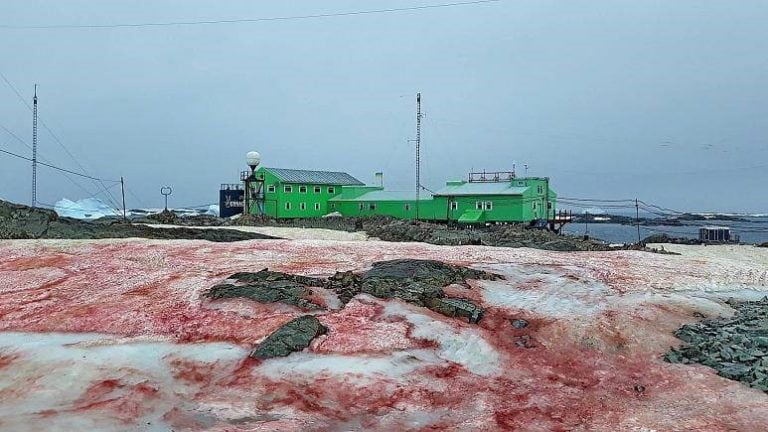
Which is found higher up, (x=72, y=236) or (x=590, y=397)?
(x=72, y=236)

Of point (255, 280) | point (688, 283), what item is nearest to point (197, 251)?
point (255, 280)

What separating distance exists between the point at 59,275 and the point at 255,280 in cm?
659

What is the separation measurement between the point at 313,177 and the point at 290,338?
54806 mm

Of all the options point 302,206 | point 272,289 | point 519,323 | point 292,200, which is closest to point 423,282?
point 519,323

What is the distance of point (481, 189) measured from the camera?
57.7 meters

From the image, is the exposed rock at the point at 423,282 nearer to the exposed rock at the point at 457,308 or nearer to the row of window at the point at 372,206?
the exposed rock at the point at 457,308

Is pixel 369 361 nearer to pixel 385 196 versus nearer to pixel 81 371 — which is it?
pixel 81 371

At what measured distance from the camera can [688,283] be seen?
15828 mm

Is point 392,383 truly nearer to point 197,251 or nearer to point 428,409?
point 428,409

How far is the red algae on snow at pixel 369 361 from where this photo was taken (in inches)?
321

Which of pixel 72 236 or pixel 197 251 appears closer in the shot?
pixel 197 251

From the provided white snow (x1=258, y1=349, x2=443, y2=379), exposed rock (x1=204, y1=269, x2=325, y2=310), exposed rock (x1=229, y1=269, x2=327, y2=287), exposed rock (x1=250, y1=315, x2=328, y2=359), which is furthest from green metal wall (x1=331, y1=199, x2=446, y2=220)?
white snow (x1=258, y1=349, x2=443, y2=379)

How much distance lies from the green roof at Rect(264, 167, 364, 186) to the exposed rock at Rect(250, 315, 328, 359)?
49373 millimetres

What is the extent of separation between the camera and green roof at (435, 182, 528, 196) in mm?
54644
